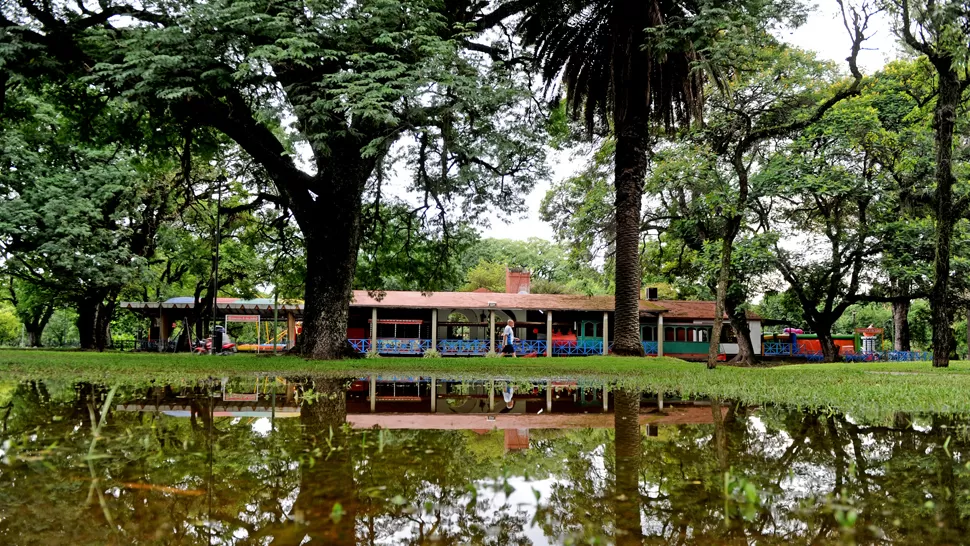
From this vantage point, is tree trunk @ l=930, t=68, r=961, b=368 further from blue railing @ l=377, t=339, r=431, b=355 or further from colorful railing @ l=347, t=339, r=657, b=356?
blue railing @ l=377, t=339, r=431, b=355

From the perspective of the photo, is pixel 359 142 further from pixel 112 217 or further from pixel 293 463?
pixel 112 217

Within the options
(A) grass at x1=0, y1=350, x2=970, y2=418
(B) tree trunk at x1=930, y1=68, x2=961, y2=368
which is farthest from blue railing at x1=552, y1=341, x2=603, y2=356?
(B) tree trunk at x1=930, y1=68, x2=961, y2=368

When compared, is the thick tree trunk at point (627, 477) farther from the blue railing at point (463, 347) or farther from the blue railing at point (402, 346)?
the blue railing at point (463, 347)

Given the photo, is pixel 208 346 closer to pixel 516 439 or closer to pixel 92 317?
pixel 92 317

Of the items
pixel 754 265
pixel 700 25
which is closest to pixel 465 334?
pixel 754 265

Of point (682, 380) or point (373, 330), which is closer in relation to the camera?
point (682, 380)

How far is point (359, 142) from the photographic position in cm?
1416

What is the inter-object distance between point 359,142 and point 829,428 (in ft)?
37.0

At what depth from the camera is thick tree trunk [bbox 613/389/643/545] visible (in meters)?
2.41

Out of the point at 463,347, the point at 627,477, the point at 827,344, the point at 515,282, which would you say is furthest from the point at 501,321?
the point at 627,477

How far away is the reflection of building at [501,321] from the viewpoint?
31.2 metres

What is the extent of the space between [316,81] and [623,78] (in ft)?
25.3

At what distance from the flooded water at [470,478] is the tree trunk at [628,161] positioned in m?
11.2

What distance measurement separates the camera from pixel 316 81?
13.1 metres
